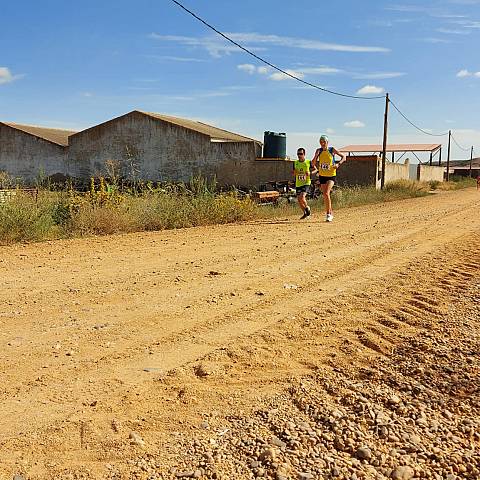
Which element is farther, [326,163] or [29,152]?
[29,152]

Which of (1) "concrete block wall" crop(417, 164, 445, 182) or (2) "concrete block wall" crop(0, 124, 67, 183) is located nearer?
(2) "concrete block wall" crop(0, 124, 67, 183)

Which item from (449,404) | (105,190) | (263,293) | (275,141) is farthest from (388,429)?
(275,141)

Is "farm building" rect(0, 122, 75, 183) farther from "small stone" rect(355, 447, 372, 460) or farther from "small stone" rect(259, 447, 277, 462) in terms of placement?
"small stone" rect(355, 447, 372, 460)

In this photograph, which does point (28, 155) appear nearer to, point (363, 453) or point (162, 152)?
point (162, 152)

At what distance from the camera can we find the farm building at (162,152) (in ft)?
91.3

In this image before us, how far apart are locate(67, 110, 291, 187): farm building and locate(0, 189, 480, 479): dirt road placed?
19.7m

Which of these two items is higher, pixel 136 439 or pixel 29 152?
pixel 29 152

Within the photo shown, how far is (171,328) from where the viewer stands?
4.11 m

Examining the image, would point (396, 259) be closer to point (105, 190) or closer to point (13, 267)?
point (13, 267)

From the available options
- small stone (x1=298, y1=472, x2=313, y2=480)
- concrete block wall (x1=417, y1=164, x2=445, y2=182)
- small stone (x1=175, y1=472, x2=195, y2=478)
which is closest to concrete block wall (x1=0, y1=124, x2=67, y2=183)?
concrete block wall (x1=417, y1=164, x2=445, y2=182)

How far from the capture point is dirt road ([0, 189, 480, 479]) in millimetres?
2719

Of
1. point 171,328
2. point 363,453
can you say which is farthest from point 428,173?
point 363,453

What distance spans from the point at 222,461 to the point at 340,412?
76 cm

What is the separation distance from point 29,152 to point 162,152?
9756 millimetres
